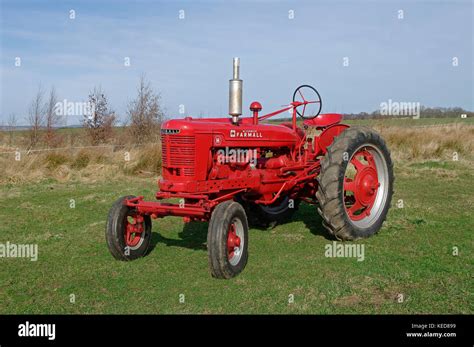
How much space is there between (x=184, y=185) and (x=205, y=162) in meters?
0.37

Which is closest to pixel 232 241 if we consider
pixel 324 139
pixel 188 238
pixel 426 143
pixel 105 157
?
pixel 188 238

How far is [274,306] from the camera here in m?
4.19

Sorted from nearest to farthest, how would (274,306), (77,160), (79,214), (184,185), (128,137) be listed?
(274,306) → (184,185) → (79,214) → (77,160) → (128,137)

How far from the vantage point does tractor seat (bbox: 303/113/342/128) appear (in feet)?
22.9

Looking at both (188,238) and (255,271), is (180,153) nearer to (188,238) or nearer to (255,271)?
(255,271)

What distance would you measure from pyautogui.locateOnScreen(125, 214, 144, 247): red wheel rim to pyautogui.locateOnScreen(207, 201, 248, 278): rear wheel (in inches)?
48.1

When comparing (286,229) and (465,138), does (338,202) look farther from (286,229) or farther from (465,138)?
(465,138)

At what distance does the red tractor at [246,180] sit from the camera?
5141mm

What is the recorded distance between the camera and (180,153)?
5223mm

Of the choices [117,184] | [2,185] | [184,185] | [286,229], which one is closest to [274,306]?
[184,185]

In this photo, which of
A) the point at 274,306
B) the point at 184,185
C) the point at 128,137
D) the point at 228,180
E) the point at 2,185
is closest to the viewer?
the point at 274,306

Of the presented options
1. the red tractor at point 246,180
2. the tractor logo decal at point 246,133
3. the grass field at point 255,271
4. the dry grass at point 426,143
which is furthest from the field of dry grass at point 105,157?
the tractor logo decal at point 246,133

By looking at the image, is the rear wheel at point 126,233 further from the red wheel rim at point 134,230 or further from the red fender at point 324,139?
the red fender at point 324,139
